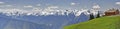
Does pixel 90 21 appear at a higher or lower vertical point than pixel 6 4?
lower

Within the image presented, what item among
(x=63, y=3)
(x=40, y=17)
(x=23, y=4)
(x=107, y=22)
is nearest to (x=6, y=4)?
(x=23, y=4)

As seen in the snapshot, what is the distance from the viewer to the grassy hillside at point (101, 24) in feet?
8.25

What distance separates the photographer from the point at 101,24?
253 centimetres

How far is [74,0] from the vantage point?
8.56ft

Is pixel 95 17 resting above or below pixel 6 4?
below

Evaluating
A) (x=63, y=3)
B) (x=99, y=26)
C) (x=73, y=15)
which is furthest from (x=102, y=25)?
(x=63, y=3)

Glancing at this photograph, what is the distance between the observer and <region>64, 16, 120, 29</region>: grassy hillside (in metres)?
2.52

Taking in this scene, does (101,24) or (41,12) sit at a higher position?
(41,12)

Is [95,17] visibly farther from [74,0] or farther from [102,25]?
[74,0]

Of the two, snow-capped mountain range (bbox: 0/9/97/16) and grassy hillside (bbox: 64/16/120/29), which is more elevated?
snow-capped mountain range (bbox: 0/9/97/16)

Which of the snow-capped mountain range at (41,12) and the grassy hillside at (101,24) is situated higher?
the snow-capped mountain range at (41,12)

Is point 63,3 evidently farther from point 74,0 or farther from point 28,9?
point 28,9

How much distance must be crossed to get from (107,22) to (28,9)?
36.6 inches

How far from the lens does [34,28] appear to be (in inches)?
99.3
